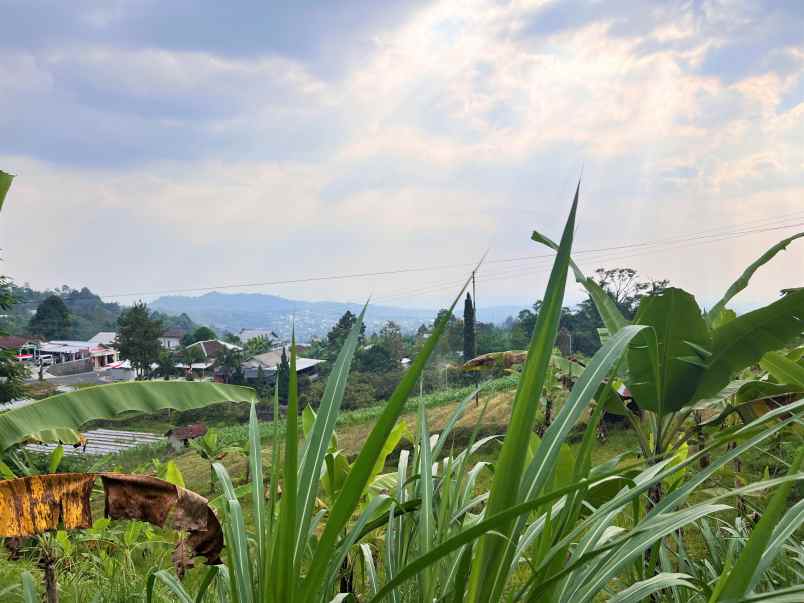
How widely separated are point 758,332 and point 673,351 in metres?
0.20

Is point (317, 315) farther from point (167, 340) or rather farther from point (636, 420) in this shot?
point (636, 420)

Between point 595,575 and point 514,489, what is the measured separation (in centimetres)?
21

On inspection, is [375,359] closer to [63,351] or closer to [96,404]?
[96,404]

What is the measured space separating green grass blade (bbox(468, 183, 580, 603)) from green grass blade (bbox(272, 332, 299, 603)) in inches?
6.5

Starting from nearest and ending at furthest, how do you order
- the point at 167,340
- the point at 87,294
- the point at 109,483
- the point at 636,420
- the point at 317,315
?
the point at 109,483 < the point at 636,420 < the point at 167,340 < the point at 87,294 < the point at 317,315

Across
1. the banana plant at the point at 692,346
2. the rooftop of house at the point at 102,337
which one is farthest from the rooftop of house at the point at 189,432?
the rooftop of house at the point at 102,337

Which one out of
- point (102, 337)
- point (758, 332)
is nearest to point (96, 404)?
point (758, 332)

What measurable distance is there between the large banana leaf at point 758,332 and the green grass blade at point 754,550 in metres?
1.00

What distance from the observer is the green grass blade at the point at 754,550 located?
464mm

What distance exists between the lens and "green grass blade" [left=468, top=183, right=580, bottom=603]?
0.46 m

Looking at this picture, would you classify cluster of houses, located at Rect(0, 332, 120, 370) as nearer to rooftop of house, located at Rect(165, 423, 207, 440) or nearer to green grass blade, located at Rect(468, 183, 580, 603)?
rooftop of house, located at Rect(165, 423, 207, 440)

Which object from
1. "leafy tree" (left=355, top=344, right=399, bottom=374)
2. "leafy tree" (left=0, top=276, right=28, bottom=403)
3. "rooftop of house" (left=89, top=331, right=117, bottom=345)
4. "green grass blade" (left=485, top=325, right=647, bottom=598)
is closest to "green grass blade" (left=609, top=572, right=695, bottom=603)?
"green grass blade" (left=485, top=325, right=647, bottom=598)

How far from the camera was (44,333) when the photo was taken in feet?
82.9

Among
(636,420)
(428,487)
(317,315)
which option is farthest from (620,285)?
(317,315)
